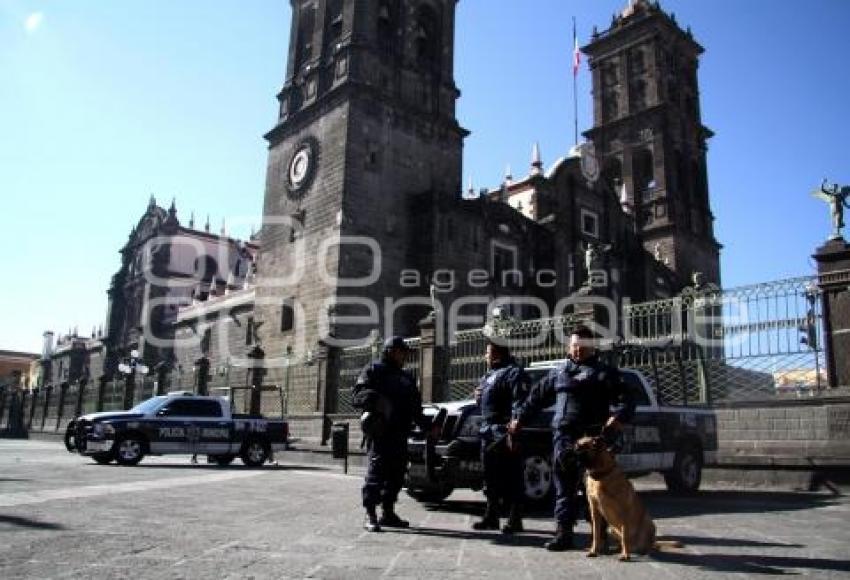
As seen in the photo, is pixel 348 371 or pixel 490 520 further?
pixel 348 371

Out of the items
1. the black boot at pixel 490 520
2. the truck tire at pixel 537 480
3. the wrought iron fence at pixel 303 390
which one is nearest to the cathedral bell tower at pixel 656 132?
the wrought iron fence at pixel 303 390

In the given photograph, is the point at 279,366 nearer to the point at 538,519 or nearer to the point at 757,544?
the point at 538,519

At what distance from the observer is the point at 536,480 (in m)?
7.47

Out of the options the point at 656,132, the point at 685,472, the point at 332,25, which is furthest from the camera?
the point at 656,132

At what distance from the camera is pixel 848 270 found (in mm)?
10992

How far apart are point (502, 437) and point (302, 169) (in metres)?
25.8

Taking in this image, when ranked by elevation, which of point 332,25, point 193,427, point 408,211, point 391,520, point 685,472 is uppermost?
point 332,25

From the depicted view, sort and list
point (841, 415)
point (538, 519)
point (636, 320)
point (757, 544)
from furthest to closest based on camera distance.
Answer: point (636, 320) < point (841, 415) < point (538, 519) < point (757, 544)

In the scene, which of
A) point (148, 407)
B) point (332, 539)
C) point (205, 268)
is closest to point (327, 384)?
point (148, 407)

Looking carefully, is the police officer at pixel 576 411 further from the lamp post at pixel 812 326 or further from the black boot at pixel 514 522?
the lamp post at pixel 812 326

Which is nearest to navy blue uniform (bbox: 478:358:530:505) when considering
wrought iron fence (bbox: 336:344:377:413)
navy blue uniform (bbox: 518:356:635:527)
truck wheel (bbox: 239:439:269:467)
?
navy blue uniform (bbox: 518:356:635:527)

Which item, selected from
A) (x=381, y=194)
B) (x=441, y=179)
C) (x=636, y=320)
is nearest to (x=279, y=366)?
(x=381, y=194)

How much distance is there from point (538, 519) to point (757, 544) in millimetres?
2376

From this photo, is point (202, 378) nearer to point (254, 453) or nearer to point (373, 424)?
point (254, 453)
